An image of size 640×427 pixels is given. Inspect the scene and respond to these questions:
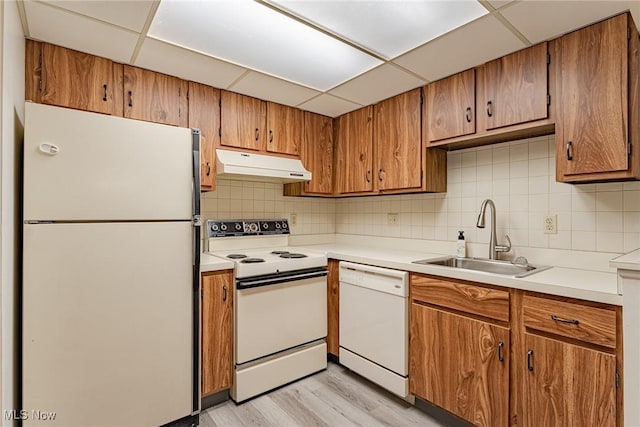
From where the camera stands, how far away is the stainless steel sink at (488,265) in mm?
1967

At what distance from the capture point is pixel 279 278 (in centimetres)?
222

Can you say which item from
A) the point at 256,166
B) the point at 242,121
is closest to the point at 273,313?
the point at 256,166

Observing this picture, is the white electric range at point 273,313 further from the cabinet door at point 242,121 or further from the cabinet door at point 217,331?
the cabinet door at point 242,121

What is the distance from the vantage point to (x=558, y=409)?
4.63 feet

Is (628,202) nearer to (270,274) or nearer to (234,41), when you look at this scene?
(270,274)

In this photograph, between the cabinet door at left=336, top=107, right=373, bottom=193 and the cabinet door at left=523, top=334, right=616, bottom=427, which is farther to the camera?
the cabinet door at left=336, top=107, right=373, bottom=193

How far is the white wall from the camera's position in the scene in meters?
1.21

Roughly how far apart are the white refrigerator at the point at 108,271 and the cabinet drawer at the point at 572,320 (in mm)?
1692

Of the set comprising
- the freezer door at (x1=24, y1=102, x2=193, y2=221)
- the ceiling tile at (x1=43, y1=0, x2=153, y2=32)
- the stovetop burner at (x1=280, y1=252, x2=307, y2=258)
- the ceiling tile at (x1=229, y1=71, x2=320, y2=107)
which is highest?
the ceiling tile at (x1=43, y1=0, x2=153, y2=32)

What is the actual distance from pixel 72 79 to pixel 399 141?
2102 millimetres

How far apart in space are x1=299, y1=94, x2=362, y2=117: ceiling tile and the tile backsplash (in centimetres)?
76

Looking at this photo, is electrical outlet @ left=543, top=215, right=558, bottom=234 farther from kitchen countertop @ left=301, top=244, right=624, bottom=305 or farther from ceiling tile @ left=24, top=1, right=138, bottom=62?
ceiling tile @ left=24, top=1, right=138, bottom=62

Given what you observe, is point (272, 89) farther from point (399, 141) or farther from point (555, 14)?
point (555, 14)

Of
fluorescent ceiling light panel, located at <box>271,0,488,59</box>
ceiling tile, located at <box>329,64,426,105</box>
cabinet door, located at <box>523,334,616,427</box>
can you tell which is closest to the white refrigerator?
fluorescent ceiling light panel, located at <box>271,0,488,59</box>
